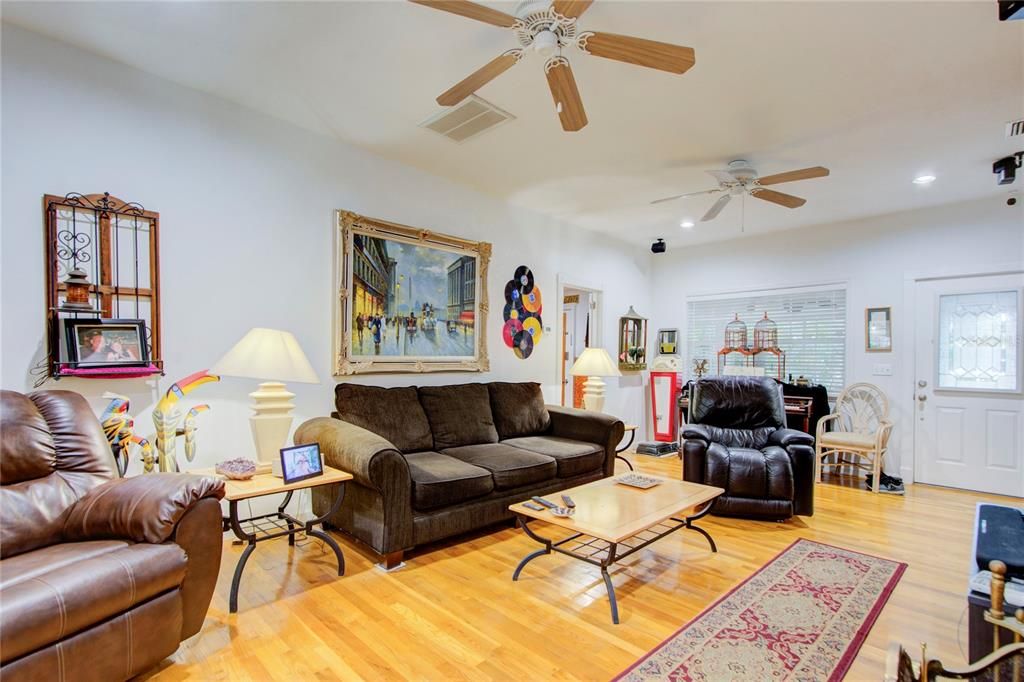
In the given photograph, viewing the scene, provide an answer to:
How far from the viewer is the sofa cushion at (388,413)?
329cm

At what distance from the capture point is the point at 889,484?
449 cm

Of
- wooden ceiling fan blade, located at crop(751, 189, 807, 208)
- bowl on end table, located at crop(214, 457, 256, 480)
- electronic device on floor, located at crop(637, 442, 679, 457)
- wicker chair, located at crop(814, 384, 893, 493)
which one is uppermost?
wooden ceiling fan blade, located at crop(751, 189, 807, 208)

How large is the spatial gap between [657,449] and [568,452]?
2586 millimetres

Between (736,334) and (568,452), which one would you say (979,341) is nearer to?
(736,334)

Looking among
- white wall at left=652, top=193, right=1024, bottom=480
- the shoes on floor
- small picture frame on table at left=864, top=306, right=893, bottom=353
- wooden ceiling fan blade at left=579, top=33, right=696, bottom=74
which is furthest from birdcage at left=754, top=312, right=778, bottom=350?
wooden ceiling fan blade at left=579, top=33, right=696, bottom=74

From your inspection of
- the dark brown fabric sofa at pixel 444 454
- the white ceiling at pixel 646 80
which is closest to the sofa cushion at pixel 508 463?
the dark brown fabric sofa at pixel 444 454

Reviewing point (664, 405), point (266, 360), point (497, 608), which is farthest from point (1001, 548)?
point (664, 405)

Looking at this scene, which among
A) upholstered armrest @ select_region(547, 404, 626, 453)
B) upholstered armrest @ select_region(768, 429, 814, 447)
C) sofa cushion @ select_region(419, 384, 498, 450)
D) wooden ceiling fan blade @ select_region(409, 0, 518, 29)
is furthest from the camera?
upholstered armrest @ select_region(547, 404, 626, 453)

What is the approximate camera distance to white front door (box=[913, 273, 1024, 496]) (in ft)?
14.1

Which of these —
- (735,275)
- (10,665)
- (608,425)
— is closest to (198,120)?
(10,665)

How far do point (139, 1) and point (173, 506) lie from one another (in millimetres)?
2143

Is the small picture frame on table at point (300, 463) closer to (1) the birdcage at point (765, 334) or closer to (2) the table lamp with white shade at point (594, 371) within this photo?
(2) the table lamp with white shade at point (594, 371)

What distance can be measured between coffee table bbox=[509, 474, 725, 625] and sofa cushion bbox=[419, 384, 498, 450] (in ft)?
3.69

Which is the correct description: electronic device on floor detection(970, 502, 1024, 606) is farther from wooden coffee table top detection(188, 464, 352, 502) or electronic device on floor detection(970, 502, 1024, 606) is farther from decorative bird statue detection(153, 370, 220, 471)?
decorative bird statue detection(153, 370, 220, 471)
